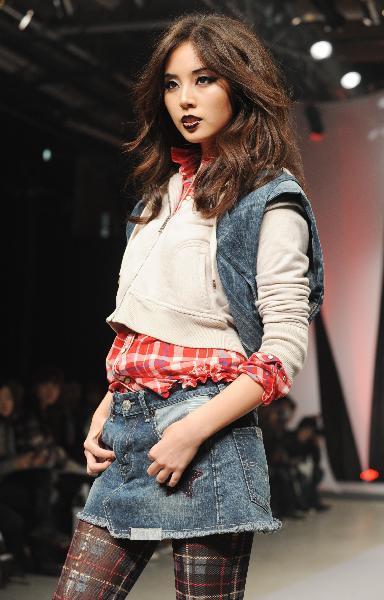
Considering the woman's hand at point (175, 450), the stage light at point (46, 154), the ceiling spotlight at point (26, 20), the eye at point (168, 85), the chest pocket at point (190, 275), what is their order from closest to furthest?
the woman's hand at point (175, 450) → the chest pocket at point (190, 275) → the eye at point (168, 85) → the ceiling spotlight at point (26, 20) → the stage light at point (46, 154)

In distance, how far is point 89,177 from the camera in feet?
15.7

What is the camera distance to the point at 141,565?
1.50m

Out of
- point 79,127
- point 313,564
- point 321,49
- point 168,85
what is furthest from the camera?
point 321,49

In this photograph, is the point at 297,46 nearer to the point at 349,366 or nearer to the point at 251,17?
the point at 251,17

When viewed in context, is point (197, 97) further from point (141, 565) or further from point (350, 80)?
point (350, 80)

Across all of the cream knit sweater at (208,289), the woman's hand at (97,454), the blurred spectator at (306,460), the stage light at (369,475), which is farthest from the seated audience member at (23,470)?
the cream knit sweater at (208,289)

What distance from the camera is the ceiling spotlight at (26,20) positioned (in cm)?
425

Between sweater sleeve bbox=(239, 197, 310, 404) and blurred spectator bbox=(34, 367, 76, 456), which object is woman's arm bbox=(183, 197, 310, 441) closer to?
sweater sleeve bbox=(239, 197, 310, 404)

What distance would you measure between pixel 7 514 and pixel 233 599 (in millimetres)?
2605

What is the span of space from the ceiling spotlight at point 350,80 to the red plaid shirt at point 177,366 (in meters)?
3.81

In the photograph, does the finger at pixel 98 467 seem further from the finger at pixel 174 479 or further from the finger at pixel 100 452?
the finger at pixel 174 479

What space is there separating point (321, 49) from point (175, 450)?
3.78 m

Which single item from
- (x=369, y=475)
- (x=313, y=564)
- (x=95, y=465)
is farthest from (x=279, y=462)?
(x=95, y=465)

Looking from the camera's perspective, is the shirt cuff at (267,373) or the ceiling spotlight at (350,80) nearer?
the shirt cuff at (267,373)
